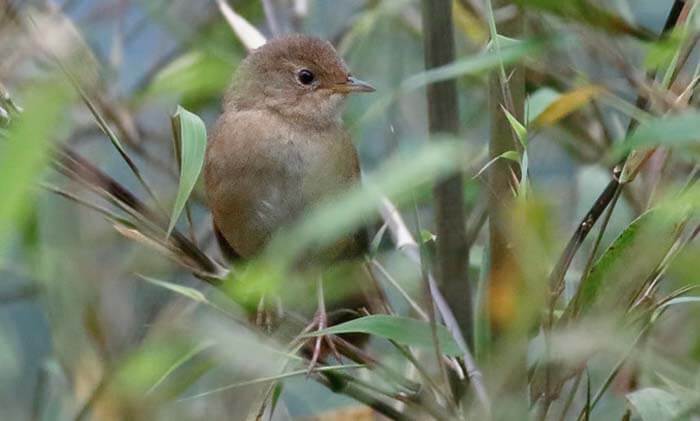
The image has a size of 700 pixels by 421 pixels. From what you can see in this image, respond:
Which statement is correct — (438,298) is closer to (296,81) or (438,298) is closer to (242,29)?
(242,29)

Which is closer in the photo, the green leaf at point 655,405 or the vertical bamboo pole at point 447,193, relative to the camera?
the green leaf at point 655,405

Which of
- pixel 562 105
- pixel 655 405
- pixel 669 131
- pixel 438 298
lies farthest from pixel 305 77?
pixel 669 131

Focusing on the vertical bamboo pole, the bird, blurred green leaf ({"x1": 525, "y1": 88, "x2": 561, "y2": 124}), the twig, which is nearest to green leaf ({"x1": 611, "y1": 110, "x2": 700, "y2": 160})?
the twig

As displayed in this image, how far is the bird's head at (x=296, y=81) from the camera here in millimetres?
3051

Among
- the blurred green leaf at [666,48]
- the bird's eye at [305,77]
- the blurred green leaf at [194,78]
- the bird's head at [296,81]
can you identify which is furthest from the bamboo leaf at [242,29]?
the blurred green leaf at [666,48]

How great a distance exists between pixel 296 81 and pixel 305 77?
27 millimetres

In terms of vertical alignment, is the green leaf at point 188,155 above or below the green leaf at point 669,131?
above

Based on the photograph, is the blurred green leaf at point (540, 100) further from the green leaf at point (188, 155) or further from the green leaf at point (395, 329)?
the green leaf at point (188, 155)

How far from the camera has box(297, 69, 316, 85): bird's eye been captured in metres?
Result: 3.11

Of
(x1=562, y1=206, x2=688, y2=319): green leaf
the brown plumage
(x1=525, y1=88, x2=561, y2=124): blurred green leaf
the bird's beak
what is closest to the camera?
(x1=562, y1=206, x2=688, y2=319): green leaf

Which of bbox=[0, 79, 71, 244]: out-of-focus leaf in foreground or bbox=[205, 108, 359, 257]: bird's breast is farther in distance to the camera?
bbox=[205, 108, 359, 257]: bird's breast

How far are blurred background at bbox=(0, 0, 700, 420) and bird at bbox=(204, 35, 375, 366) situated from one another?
0.08m

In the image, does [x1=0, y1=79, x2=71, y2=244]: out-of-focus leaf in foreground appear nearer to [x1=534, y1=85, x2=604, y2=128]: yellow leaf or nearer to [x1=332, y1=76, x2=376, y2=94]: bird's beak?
[x1=534, y1=85, x2=604, y2=128]: yellow leaf

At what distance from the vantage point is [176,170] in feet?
10.4
